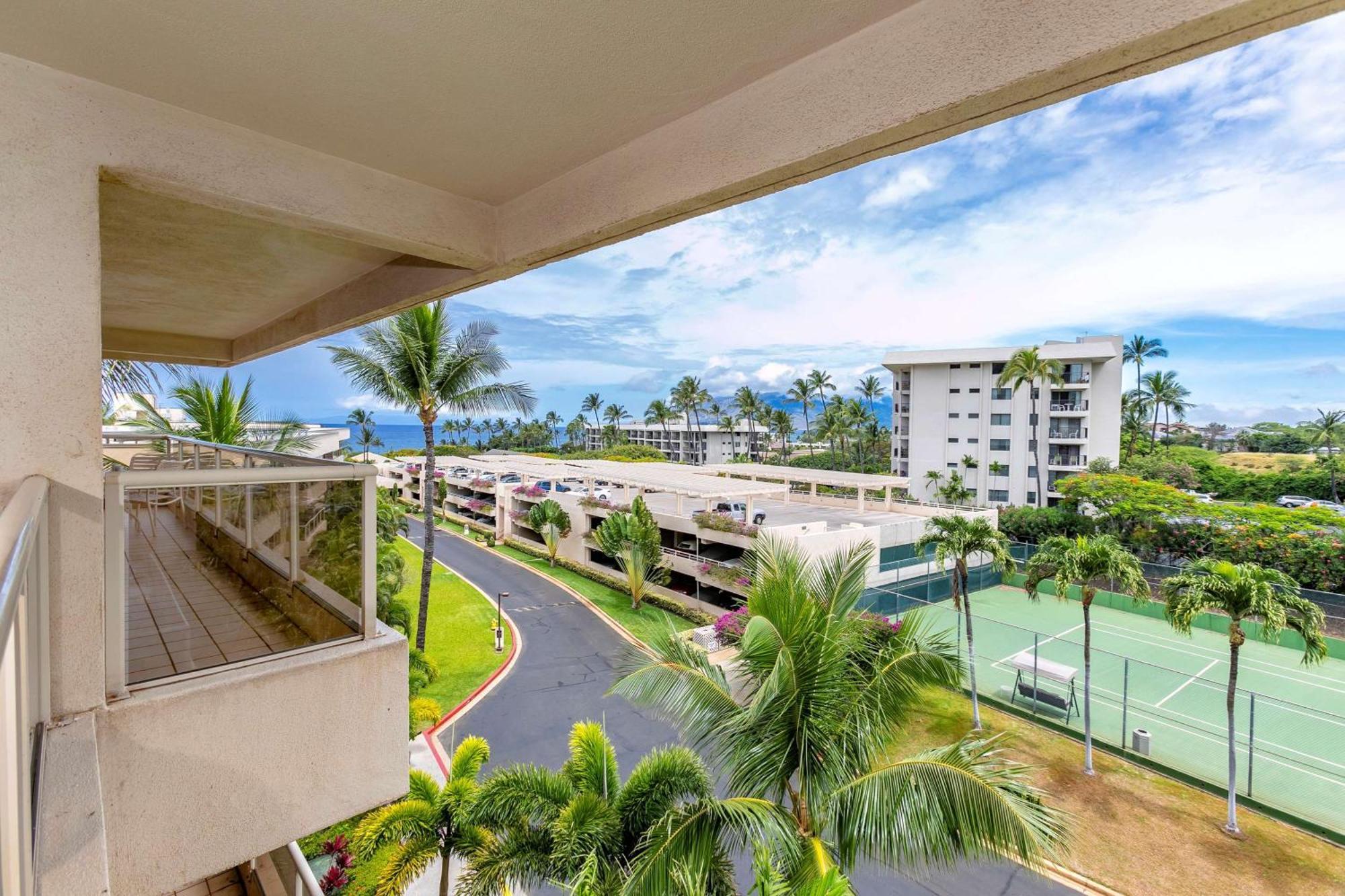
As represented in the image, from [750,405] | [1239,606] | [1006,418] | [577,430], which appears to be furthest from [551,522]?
[577,430]

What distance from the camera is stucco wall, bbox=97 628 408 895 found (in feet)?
7.29

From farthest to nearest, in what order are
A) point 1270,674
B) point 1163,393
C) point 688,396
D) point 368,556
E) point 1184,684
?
point 688,396
point 1163,393
point 1270,674
point 1184,684
point 368,556

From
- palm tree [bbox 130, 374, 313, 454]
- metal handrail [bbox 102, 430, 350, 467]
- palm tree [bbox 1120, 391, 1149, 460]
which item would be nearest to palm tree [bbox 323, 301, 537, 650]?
palm tree [bbox 130, 374, 313, 454]

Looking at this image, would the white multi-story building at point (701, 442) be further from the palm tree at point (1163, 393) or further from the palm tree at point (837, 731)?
the palm tree at point (837, 731)

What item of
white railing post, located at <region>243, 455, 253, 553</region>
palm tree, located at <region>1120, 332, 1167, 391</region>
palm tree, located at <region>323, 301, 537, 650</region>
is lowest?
white railing post, located at <region>243, 455, 253, 553</region>

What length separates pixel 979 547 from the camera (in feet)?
43.0

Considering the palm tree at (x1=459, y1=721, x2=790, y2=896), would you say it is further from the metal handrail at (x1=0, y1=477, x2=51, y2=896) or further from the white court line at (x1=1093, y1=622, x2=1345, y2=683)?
the white court line at (x1=1093, y1=622, x2=1345, y2=683)

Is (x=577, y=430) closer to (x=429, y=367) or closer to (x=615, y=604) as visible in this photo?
(x=615, y=604)

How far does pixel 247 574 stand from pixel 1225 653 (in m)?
25.5

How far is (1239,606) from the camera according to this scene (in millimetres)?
10055

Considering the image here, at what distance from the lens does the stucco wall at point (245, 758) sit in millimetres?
2221

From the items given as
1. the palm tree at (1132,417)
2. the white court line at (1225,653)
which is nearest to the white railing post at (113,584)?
the white court line at (1225,653)

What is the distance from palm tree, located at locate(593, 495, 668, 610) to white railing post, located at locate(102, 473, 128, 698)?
1962 centimetres

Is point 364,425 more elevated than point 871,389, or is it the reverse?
point 871,389
